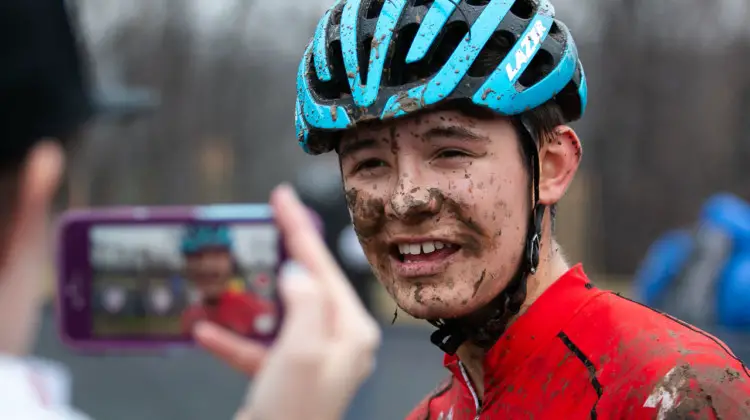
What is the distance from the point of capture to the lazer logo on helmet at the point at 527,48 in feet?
7.06

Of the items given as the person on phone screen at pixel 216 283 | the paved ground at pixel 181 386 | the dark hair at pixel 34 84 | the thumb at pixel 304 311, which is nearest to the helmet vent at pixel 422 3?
the dark hair at pixel 34 84

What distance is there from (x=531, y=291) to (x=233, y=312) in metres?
2.57

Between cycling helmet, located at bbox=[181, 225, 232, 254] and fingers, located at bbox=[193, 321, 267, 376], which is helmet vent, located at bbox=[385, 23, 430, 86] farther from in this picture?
cycling helmet, located at bbox=[181, 225, 232, 254]

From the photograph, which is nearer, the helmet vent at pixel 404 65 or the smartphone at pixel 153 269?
the helmet vent at pixel 404 65

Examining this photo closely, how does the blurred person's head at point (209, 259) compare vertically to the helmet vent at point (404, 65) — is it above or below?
below

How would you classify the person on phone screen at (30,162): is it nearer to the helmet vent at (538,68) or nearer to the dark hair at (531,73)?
the dark hair at (531,73)

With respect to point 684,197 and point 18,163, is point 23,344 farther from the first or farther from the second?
point 684,197

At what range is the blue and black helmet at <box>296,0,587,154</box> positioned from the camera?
6.98 feet

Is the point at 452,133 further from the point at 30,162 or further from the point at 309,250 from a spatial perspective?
the point at 309,250

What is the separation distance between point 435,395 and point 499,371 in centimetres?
41

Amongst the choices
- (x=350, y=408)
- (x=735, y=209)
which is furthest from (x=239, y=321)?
(x=735, y=209)

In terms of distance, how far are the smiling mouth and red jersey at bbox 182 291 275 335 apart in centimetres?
219

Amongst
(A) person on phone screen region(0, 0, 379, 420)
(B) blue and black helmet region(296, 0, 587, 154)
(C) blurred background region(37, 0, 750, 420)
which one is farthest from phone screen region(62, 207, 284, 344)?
(C) blurred background region(37, 0, 750, 420)

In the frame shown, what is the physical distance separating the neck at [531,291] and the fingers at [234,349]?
1485 millimetres
